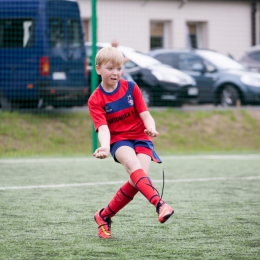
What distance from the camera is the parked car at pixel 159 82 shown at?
48.5 ft

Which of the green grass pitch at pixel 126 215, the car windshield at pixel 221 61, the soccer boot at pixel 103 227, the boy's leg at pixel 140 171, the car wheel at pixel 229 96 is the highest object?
the car windshield at pixel 221 61

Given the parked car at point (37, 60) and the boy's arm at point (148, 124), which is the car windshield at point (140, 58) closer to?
the parked car at point (37, 60)

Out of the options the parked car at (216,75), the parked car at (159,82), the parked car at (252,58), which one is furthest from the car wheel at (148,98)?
the parked car at (252,58)

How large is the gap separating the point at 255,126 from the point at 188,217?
33.9ft

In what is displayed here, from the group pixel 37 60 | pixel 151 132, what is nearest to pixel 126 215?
pixel 151 132

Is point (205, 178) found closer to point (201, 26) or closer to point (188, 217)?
point (188, 217)

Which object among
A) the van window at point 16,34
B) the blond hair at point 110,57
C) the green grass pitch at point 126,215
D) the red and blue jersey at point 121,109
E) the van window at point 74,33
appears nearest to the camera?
the green grass pitch at point 126,215

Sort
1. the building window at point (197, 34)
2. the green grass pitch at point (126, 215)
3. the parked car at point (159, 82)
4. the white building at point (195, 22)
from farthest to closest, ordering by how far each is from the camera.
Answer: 1. the building window at point (197, 34)
2. the white building at point (195, 22)
3. the parked car at point (159, 82)
4. the green grass pitch at point (126, 215)

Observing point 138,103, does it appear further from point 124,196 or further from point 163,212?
point 163,212

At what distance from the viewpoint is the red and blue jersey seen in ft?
15.2

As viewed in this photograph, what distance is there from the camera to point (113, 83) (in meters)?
4.58

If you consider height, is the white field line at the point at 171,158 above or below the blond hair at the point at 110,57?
below

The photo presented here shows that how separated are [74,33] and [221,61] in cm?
412

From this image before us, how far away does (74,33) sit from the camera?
14938mm
